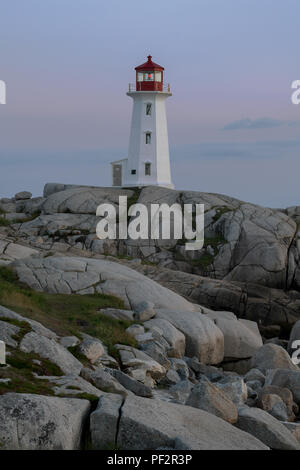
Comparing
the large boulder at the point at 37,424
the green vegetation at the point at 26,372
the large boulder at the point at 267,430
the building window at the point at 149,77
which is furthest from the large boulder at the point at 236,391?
the building window at the point at 149,77

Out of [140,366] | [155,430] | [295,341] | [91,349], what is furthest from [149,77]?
[155,430]

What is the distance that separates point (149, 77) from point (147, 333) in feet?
139

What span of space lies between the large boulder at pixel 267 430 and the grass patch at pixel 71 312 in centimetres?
709

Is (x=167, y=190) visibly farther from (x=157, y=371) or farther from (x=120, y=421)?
(x=120, y=421)

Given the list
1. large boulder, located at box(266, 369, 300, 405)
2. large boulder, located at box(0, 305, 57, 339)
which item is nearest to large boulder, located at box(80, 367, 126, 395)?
large boulder, located at box(0, 305, 57, 339)

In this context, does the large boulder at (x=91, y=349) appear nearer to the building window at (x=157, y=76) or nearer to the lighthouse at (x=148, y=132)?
the lighthouse at (x=148, y=132)

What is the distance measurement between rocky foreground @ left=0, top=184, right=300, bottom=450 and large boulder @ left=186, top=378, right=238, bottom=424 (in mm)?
31

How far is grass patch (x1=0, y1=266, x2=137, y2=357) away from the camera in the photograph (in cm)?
2141

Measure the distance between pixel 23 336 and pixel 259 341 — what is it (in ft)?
50.8

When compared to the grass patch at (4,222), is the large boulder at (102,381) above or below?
below

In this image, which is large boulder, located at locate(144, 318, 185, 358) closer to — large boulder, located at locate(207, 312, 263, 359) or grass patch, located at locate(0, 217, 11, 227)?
large boulder, located at locate(207, 312, 263, 359)

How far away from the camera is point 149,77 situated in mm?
62562

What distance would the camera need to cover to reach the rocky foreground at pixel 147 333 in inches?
469

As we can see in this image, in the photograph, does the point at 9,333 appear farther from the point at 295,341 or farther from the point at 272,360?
the point at 295,341
